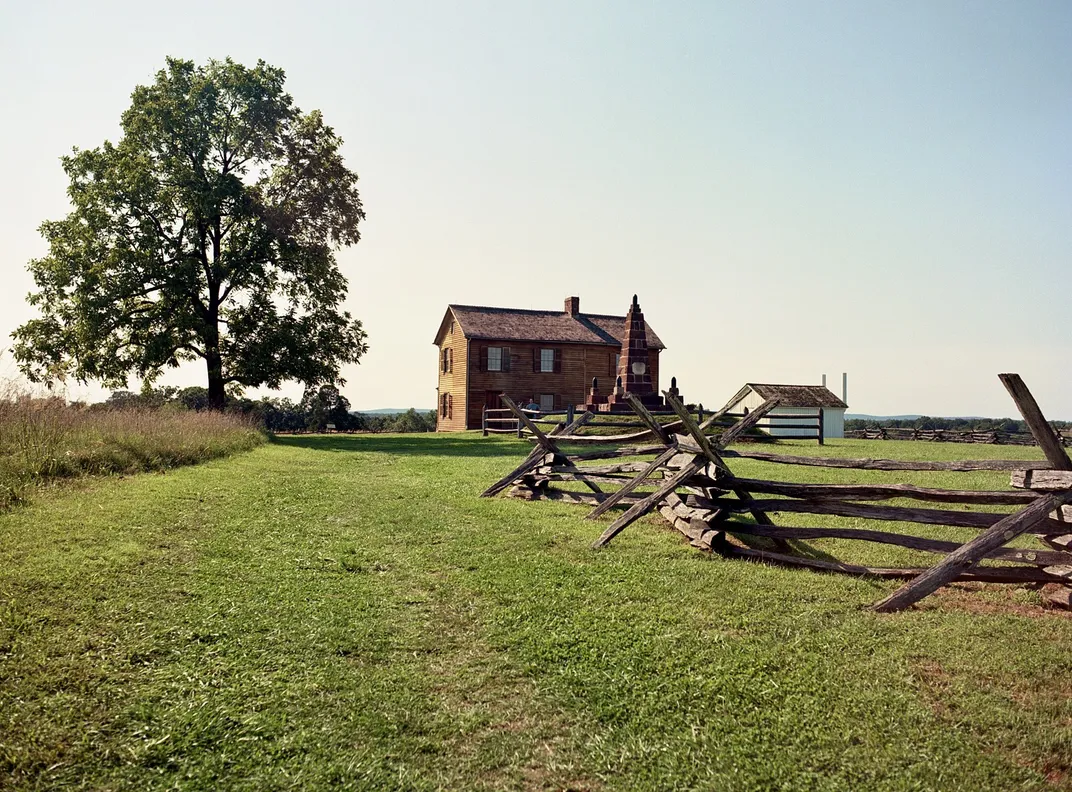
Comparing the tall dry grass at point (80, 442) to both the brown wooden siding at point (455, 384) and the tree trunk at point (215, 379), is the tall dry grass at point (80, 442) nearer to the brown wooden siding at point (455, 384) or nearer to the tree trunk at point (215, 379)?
the tree trunk at point (215, 379)

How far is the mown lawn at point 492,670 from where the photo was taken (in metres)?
3.48

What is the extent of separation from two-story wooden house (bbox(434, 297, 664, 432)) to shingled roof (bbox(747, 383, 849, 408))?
6018 millimetres

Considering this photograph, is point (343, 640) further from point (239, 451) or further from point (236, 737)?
point (239, 451)

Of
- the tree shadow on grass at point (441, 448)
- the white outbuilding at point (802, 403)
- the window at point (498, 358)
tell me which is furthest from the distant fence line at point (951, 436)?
the tree shadow on grass at point (441, 448)

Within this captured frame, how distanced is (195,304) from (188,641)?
25.9 m

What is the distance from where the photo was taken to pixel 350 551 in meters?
7.69

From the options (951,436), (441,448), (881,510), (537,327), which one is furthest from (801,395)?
(881,510)

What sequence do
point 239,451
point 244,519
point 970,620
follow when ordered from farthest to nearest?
point 239,451 < point 244,519 < point 970,620

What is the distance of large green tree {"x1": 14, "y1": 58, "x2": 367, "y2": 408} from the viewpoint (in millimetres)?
26547

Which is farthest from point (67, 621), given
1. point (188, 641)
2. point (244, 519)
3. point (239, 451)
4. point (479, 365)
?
point (479, 365)

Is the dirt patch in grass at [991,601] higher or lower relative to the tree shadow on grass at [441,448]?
lower

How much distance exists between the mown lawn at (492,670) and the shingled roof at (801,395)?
106 feet

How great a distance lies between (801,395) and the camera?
39781 mm

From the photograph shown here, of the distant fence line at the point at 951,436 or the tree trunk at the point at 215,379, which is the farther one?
the distant fence line at the point at 951,436
